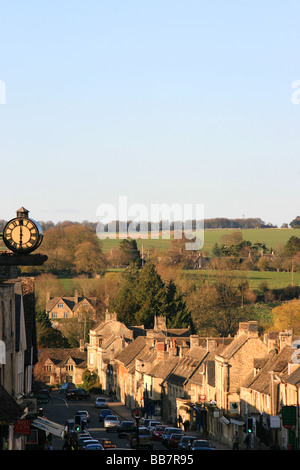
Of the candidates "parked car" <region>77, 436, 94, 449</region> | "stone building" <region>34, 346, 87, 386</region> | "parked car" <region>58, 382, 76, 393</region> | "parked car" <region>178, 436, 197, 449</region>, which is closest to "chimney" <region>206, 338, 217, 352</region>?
"parked car" <region>178, 436, 197, 449</region>

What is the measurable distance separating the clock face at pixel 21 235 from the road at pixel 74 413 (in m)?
38.4

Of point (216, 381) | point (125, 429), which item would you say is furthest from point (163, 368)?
point (125, 429)

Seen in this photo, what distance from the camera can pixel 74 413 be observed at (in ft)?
327

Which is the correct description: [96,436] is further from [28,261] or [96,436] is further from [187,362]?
[28,261]

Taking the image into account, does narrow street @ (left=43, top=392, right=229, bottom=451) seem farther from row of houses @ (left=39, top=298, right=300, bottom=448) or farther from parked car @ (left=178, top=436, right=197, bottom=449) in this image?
row of houses @ (left=39, top=298, right=300, bottom=448)

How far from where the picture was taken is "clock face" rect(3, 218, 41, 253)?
2961cm

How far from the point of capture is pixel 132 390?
115938 mm

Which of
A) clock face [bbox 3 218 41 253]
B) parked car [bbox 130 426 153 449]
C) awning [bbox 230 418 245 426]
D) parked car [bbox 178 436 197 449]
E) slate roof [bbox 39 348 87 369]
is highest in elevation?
clock face [bbox 3 218 41 253]

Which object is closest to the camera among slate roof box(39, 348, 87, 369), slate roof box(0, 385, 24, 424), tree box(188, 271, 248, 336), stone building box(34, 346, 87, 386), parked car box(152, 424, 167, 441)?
slate roof box(0, 385, 24, 424)

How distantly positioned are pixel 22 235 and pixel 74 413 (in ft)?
237

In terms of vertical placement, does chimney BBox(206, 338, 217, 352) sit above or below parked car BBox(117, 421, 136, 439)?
above

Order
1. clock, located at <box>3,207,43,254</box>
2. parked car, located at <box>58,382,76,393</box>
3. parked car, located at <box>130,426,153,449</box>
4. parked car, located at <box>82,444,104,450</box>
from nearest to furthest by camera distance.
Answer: clock, located at <box>3,207,43,254</box> < parked car, located at <box>82,444,104,450</box> < parked car, located at <box>130,426,153,449</box> < parked car, located at <box>58,382,76,393</box>

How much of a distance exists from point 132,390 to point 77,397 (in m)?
8.59

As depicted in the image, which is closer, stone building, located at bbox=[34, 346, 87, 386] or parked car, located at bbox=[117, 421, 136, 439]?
parked car, located at bbox=[117, 421, 136, 439]
